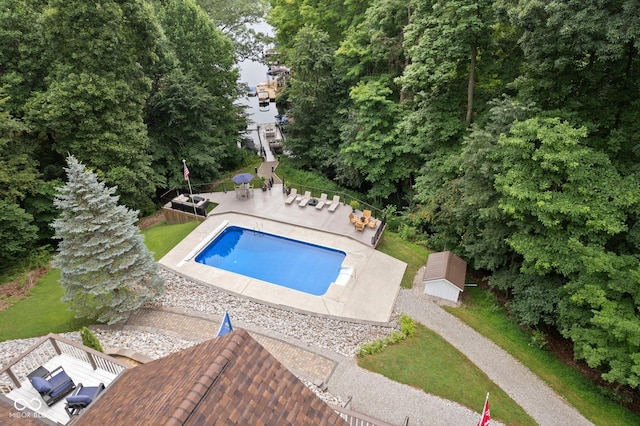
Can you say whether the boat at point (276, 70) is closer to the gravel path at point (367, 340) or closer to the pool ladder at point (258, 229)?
the pool ladder at point (258, 229)

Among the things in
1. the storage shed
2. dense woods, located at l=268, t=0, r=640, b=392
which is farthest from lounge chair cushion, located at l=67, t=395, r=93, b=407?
dense woods, located at l=268, t=0, r=640, b=392

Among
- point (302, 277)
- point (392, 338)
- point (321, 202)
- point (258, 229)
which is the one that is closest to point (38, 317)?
point (258, 229)

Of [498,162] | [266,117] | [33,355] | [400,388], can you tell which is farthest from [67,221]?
[266,117]

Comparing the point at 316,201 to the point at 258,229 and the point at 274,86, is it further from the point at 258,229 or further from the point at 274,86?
the point at 274,86

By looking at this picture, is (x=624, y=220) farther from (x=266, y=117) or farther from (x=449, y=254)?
(x=266, y=117)

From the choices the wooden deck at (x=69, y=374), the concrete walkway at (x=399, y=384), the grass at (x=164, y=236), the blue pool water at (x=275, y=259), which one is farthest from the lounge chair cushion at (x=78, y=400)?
the grass at (x=164, y=236)

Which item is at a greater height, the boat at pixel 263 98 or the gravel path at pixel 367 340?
the boat at pixel 263 98

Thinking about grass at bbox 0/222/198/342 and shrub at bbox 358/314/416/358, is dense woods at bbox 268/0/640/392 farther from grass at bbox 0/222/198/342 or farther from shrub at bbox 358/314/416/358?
grass at bbox 0/222/198/342
